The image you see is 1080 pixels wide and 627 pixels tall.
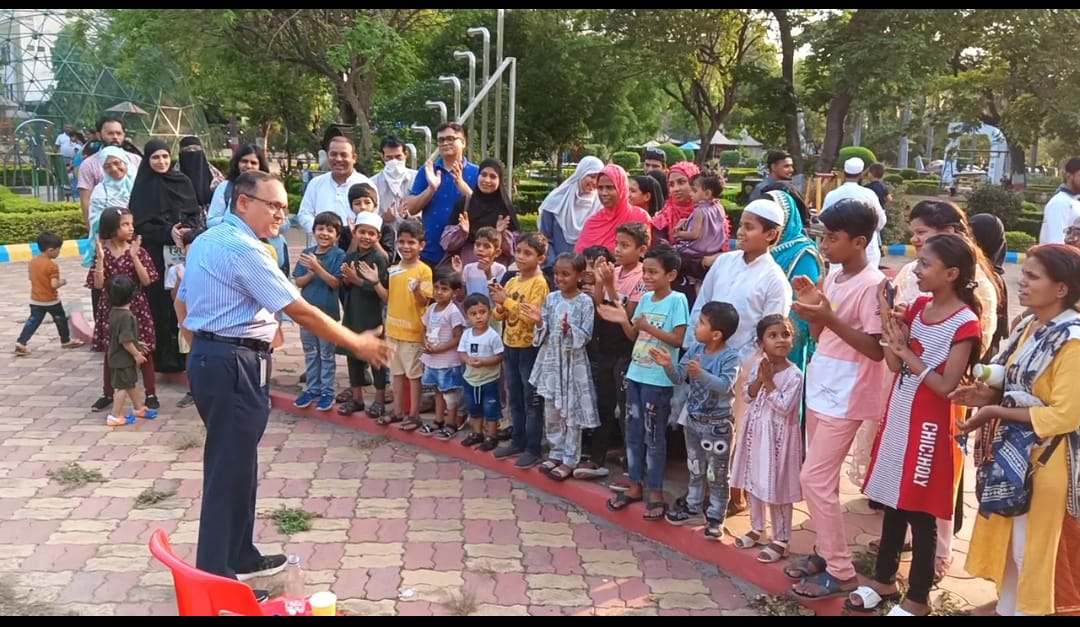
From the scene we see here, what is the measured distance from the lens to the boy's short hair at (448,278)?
5.04m

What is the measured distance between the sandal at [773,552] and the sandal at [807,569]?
12cm

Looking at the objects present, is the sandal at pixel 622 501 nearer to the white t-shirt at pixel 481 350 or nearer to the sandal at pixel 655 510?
the sandal at pixel 655 510

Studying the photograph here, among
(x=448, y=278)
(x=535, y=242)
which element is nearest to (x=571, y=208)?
(x=535, y=242)

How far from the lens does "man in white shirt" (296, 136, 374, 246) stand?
6.01 metres

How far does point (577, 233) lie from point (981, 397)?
2992 mm

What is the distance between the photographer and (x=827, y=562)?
3377mm

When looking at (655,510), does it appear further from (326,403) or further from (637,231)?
(326,403)

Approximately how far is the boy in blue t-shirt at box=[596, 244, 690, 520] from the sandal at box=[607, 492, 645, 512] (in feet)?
0.32

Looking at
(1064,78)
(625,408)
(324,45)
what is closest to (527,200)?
(324,45)

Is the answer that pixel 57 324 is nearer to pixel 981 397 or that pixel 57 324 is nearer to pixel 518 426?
pixel 518 426

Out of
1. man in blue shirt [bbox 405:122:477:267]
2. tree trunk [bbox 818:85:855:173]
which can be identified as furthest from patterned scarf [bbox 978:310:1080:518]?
tree trunk [bbox 818:85:855:173]

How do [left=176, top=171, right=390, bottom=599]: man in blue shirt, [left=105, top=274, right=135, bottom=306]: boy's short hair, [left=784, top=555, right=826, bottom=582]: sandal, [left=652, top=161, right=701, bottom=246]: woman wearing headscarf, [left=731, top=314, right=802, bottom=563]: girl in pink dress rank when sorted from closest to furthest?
[left=176, top=171, right=390, bottom=599]: man in blue shirt, [left=784, top=555, right=826, bottom=582]: sandal, [left=731, top=314, right=802, bottom=563]: girl in pink dress, [left=652, top=161, right=701, bottom=246]: woman wearing headscarf, [left=105, top=274, right=135, bottom=306]: boy's short hair

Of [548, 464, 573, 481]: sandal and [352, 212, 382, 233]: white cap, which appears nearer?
[548, 464, 573, 481]: sandal

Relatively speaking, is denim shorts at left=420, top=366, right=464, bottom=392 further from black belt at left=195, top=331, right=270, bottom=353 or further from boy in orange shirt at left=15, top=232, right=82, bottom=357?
boy in orange shirt at left=15, top=232, right=82, bottom=357
